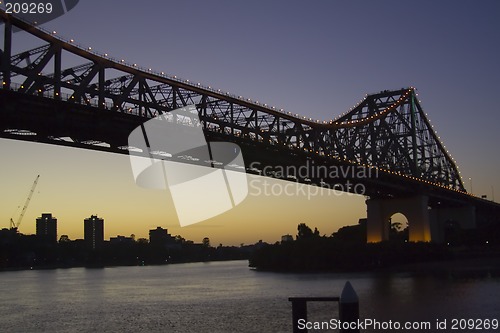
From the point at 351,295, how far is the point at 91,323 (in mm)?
26448

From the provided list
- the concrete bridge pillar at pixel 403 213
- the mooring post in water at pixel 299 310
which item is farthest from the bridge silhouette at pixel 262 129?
the mooring post in water at pixel 299 310

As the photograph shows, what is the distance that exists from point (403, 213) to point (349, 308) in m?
76.6

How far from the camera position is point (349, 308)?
16.4 meters

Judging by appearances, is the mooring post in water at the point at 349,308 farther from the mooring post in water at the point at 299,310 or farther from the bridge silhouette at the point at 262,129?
the bridge silhouette at the point at 262,129

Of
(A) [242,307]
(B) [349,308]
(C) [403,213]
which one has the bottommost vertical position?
(A) [242,307]

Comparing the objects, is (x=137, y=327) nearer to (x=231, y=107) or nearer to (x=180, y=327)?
(x=180, y=327)

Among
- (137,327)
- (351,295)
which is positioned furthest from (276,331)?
(351,295)

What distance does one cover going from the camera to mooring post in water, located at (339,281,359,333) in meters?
16.3

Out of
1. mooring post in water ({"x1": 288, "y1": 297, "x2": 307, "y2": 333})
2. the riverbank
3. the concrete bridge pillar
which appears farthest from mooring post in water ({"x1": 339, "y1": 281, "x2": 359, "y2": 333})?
the concrete bridge pillar

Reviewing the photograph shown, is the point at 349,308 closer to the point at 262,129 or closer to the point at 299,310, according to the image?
the point at 299,310

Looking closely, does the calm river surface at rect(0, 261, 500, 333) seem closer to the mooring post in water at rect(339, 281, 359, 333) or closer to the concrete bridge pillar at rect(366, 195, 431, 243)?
the mooring post in water at rect(339, 281, 359, 333)

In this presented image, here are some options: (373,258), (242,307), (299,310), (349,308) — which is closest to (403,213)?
(373,258)

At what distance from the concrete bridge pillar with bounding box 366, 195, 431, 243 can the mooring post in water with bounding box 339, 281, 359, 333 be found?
7477cm

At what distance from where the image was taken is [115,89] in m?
48.1
